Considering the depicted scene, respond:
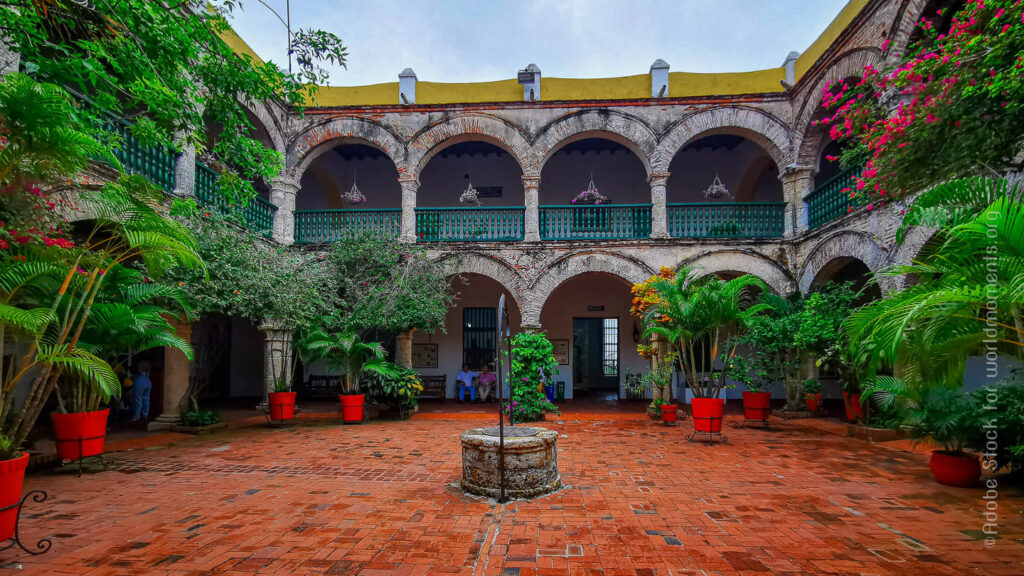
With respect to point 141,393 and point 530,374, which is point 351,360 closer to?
point 530,374

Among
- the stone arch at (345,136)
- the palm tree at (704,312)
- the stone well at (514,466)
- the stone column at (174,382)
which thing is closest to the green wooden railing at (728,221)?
the palm tree at (704,312)

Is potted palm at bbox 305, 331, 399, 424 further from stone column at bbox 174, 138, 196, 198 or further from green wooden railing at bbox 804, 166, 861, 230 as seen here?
green wooden railing at bbox 804, 166, 861, 230

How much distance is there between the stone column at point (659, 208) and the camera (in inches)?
408

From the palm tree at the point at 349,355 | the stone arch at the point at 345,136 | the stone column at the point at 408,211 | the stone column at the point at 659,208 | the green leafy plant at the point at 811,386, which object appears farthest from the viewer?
the stone arch at the point at 345,136

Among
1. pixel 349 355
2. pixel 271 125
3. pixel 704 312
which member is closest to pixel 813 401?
pixel 704 312

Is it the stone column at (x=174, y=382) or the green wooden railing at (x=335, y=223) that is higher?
the green wooden railing at (x=335, y=223)

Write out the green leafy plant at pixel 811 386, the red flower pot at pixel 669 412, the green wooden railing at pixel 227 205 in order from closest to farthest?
1. the red flower pot at pixel 669 412
2. the green wooden railing at pixel 227 205
3. the green leafy plant at pixel 811 386

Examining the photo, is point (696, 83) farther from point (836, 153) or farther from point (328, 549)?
point (328, 549)

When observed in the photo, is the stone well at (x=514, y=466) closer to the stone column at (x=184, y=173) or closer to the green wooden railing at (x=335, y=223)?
the stone column at (x=184, y=173)

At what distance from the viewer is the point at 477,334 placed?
43.0 ft

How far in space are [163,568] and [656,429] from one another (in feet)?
22.8

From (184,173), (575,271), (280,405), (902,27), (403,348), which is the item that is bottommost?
(280,405)

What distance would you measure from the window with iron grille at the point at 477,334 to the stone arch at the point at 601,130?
14.7 ft

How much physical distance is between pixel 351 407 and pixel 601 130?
7801 mm
